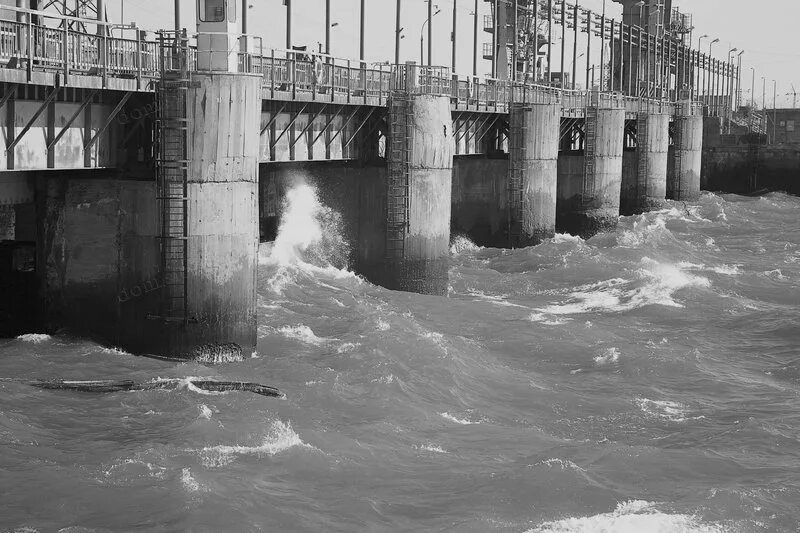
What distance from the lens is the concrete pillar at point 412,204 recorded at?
41.5 metres

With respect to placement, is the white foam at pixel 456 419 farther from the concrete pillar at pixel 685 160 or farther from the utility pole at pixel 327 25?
the concrete pillar at pixel 685 160

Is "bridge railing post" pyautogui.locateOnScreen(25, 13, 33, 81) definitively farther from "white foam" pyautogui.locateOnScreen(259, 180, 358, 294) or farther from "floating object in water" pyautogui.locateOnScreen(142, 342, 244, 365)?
"white foam" pyautogui.locateOnScreen(259, 180, 358, 294)

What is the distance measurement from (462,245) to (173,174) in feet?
107

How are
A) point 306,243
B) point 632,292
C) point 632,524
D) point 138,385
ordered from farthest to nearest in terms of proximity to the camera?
point 306,243 < point 632,292 < point 138,385 < point 632,524

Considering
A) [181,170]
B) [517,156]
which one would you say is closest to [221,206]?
[181,170]

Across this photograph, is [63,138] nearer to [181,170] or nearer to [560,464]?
[181,170]

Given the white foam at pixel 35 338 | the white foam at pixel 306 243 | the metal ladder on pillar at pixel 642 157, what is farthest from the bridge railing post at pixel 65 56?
the metal ladder on pillar at pixel 642 157

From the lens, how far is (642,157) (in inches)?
3157

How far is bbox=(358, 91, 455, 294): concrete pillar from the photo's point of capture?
41.5m

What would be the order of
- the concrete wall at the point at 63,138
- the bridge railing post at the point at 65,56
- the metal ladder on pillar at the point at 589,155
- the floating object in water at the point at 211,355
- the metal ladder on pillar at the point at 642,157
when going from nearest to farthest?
the bridge railing post at the point at 65,56 < the concrete wall at the point at 63,138 < the floating object in water at the point at 211,355 < the metal ladder on pillar at the point at 589,155 < the metal ladder on pillar at the point at 642,157

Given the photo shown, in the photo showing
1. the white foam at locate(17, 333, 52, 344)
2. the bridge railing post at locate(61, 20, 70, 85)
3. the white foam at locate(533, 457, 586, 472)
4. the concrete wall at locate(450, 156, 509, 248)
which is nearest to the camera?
the white foam at locate(533, 457, 586, 472)

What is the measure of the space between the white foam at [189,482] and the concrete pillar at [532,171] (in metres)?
36.4

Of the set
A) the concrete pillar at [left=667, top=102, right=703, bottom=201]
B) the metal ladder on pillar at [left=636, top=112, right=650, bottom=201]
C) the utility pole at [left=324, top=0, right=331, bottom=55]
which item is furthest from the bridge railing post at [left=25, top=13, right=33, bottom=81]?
the concrete pillar at [left=667, top=102, right=703, bottom=201]

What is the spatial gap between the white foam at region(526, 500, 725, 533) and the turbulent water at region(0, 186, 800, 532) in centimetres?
5
